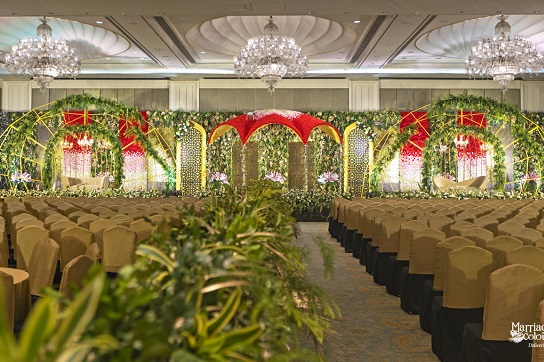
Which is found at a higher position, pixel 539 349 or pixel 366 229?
pixel 366 229

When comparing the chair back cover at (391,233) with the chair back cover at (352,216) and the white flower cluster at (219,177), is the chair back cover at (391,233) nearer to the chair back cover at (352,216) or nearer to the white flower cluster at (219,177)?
the chair back cover at (352,216)

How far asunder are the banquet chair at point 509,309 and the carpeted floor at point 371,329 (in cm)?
99

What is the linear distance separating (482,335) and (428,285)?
1.65 metres

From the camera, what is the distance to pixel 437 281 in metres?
4.98

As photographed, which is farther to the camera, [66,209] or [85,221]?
[66,209]

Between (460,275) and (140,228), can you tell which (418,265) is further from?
(140,228)

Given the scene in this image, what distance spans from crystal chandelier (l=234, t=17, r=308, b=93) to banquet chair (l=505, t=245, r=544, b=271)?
1080 cm

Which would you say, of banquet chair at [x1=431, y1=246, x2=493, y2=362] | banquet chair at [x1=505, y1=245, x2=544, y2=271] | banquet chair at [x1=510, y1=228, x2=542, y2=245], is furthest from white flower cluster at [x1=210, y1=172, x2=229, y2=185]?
banquet chair at [x1=505, y1=245, x2=544, y2=271]

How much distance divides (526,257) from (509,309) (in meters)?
0.76

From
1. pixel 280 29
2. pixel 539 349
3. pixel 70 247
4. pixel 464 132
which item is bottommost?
pixel 539 349

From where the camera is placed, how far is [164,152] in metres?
20.8

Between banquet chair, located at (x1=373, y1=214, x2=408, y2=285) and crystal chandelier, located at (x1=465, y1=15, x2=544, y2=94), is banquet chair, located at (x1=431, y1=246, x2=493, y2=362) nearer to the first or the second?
banquet chair, located at (x1=373, y1=214, x2=408, y2=285)

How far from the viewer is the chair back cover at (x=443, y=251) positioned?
4.82 metres

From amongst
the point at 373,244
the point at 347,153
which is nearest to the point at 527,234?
the point at 373,244
